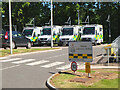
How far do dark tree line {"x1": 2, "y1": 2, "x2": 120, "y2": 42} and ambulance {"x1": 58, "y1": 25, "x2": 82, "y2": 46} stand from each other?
19.3m

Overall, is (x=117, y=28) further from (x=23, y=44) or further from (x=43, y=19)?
(x=23, y=44)

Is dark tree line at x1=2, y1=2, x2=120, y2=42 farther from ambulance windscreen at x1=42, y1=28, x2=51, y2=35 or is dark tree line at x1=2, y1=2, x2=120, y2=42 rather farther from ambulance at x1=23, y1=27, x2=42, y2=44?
ambulance windscreen at x1=42, y1=28, x2=51, y2=35

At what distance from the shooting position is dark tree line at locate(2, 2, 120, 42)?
5169 cm

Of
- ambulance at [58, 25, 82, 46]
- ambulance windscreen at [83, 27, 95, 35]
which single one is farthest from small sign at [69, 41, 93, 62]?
ambulance windscreen at [83, 27, 95, 35]

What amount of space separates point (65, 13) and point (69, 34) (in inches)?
916

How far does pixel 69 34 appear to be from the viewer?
3394cm

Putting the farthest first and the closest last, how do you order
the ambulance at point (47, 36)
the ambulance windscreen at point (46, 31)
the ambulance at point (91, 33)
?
the ambulance windscreen at point (46, 31) → the ambulance at point (47, 36) → the ambulance at point (91, 33)

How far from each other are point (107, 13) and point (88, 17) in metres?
4.68

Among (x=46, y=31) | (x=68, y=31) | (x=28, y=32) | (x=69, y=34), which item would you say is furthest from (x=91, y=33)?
(x=28, y=32)

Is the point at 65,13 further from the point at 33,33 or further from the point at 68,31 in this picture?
the point at 33,33

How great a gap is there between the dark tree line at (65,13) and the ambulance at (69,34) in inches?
758

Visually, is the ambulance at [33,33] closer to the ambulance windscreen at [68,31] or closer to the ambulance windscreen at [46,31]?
the ambulance windscreen at [46,31]

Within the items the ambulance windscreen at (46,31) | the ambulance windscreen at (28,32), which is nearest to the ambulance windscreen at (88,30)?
the ambulance windscreen at (46,31)

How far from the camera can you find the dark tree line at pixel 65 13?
51.7 metres
